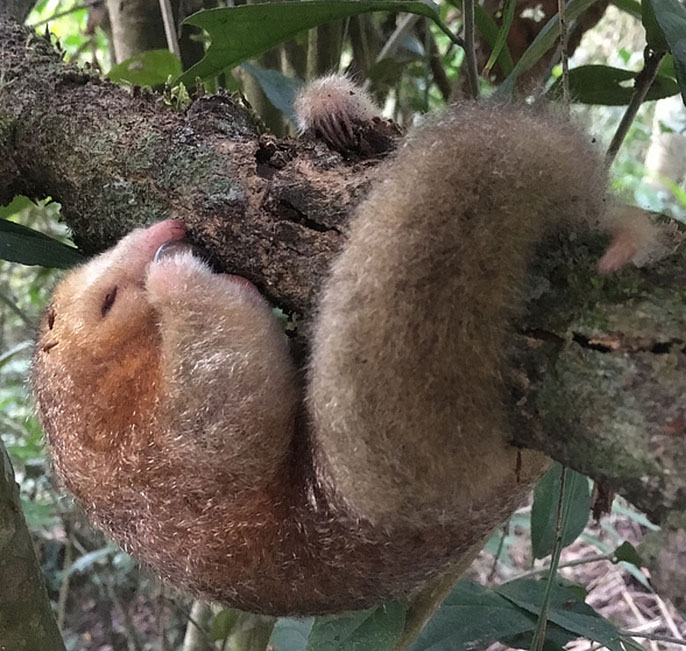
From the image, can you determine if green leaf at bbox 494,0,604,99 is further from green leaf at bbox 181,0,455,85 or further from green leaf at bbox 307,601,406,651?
green leaf at bbox 307,601,406,651

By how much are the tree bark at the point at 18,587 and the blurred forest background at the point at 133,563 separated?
0.36 meters

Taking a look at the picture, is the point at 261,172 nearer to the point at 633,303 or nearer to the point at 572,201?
the point at 572,201

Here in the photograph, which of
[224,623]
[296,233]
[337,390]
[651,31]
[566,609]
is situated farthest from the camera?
[224,623]

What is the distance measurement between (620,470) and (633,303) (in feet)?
0.71

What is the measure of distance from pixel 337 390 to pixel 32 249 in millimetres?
1073

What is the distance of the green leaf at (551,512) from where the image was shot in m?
1.97

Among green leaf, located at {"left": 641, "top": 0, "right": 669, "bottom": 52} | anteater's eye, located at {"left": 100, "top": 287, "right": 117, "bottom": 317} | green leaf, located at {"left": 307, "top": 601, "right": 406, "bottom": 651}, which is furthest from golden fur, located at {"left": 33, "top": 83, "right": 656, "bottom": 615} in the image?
green leaf, located at {"left": 641, "top": 0, "right": 669, "bottom": 52}

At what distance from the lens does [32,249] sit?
1.76 meters

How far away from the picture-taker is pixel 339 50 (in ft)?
8.46

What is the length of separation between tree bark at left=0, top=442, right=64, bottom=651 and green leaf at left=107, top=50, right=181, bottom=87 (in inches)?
50.8

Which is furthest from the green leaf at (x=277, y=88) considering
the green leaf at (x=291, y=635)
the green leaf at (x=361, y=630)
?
the green leaf at (x=291, y=635)

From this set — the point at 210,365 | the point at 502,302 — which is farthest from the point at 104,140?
the point at 502,302

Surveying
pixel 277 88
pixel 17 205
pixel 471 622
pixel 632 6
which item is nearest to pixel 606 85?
pixel 632 6

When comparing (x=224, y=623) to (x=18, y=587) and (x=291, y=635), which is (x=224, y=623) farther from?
(x=18, y=587)
